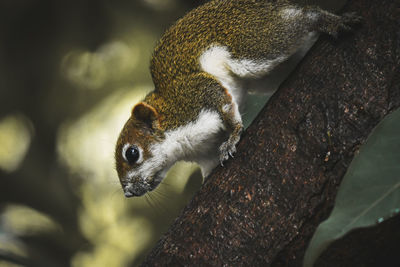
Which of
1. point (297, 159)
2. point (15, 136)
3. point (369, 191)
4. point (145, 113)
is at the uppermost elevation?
point (15, 136)

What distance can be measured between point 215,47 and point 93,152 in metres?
1.71

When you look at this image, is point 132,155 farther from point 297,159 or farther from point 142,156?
A: point 297,159

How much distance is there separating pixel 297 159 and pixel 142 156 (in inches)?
32.4

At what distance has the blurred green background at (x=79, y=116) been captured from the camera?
3279mm

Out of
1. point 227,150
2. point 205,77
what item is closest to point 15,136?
point 205,77

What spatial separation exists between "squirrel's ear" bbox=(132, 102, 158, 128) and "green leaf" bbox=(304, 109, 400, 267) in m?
1.12

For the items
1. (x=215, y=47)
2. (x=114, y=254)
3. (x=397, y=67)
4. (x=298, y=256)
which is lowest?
(x=298, y=256)

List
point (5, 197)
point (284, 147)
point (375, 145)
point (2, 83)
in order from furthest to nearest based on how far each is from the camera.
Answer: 1. point (2, 83)
2. point (5, 197)
3. point (284, 147)
4. point (375, 145)

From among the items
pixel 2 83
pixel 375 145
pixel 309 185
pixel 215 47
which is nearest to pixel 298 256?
pixel 309 185

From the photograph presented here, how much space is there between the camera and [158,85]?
2.15 metres

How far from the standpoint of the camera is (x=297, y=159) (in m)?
1.44

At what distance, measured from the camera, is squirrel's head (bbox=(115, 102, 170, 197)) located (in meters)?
2.06

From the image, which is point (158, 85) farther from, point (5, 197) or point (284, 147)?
point (5, 197)

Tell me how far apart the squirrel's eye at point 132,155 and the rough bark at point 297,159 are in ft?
1.91
